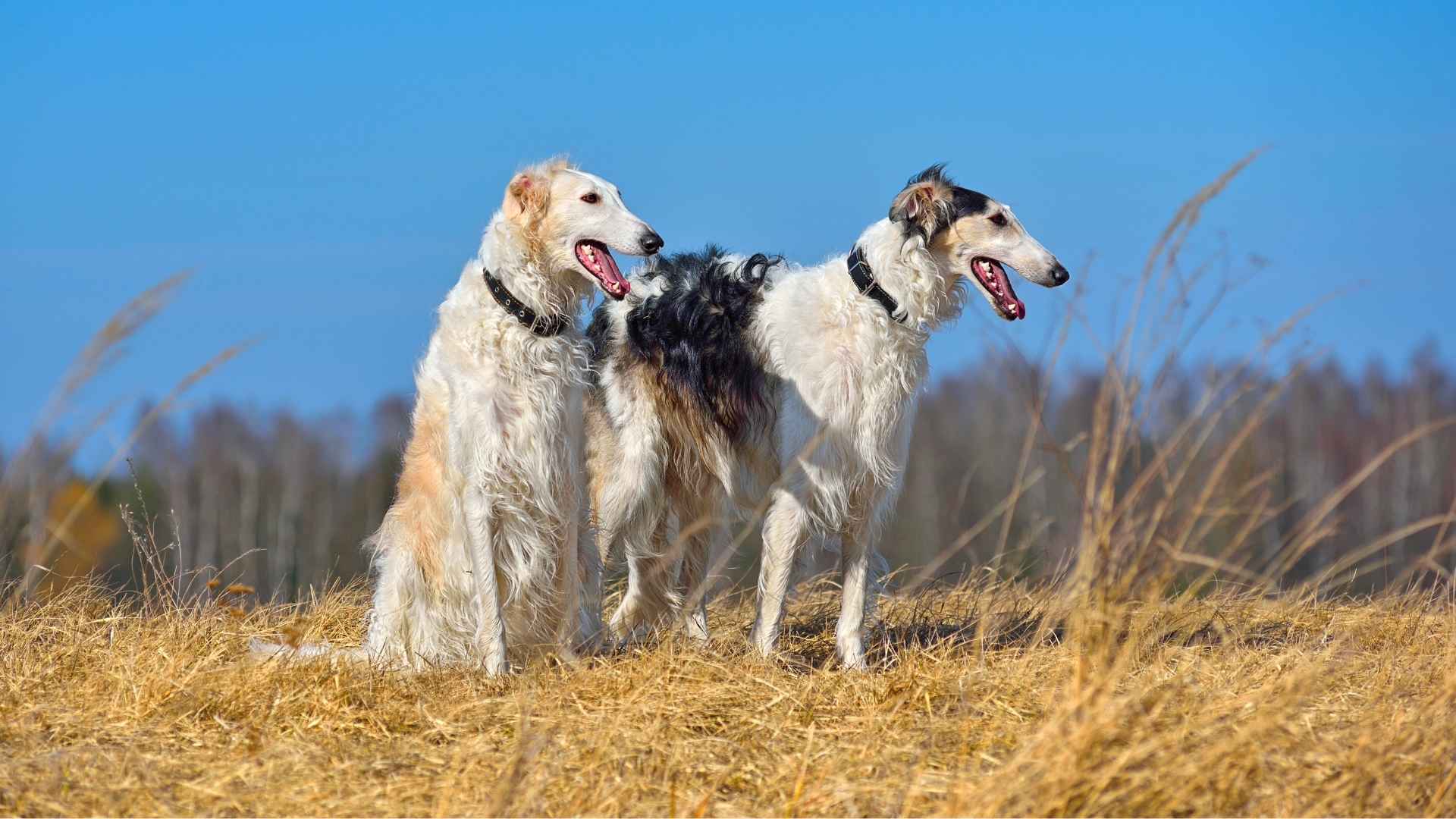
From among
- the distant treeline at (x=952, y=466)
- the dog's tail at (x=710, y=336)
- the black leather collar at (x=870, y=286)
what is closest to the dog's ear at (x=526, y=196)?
the dog's tail at (x=710, y=336)

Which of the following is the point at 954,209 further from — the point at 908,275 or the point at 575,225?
the point at 575,225

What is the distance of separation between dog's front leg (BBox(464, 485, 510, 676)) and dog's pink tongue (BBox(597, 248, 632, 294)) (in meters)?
0.99

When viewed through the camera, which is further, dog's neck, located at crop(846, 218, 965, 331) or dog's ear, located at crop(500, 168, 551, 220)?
dog's neck, located at crop(846, 218, 965, 331)

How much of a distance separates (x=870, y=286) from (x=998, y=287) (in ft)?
1.88

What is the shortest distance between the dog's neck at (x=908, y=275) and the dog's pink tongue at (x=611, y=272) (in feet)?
3.78

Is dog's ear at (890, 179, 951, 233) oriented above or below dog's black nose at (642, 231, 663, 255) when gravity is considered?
above

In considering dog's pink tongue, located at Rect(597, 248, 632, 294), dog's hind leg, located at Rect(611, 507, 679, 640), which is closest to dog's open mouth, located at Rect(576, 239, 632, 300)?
dog's pink tongue, located at Rect(597, 248, 632, 294)

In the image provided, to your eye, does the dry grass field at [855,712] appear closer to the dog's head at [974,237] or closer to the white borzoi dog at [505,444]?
the white borzoi dog at [505,444]

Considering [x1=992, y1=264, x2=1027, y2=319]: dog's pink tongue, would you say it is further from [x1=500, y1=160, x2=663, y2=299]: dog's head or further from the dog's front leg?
the dog's front leg

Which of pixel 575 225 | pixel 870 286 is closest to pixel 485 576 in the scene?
pixel 575 225

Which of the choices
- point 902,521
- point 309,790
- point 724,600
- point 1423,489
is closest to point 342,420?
point 902,521

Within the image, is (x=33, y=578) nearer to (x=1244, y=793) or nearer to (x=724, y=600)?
(x=724, y=600)

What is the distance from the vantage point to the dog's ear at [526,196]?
5457 mm

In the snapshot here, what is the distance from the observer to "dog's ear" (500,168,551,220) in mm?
5457
